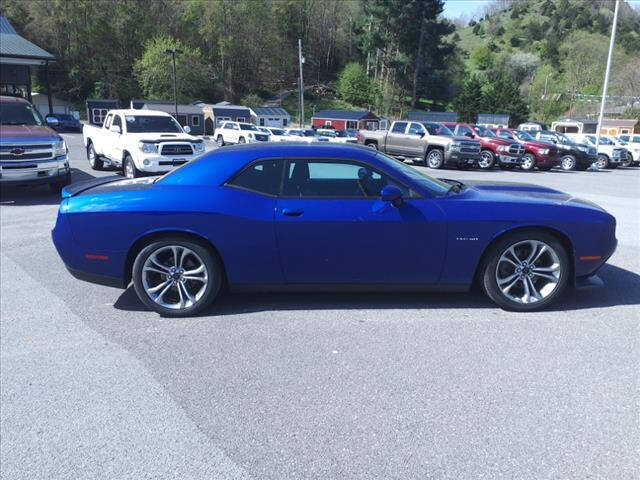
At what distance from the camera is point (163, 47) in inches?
2896

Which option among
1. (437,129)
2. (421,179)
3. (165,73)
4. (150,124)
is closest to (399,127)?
(437,129)

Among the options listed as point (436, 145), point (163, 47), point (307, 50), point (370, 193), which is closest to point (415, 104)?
point (307, 50)

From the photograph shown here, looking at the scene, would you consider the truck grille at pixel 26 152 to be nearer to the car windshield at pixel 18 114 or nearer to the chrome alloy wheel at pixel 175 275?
the car windshield at pixel 18 114

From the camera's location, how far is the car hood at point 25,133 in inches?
396

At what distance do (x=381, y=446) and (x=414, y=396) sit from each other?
57 cm

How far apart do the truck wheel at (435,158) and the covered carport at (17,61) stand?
67.1 ft

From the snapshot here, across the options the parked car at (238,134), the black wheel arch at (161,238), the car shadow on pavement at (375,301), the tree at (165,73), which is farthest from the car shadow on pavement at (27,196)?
the tree at (165,73)

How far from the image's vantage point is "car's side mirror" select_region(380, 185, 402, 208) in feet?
14.1

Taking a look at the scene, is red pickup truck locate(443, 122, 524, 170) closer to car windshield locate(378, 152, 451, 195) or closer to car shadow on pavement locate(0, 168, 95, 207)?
car shadow on pavement locate(0, 168, 95, 207)

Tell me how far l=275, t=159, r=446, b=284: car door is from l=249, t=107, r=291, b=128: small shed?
6447 centimetres

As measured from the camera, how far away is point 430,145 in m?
20.6

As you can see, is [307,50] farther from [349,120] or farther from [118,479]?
[118,479]

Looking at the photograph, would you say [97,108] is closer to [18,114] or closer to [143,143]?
[18,114]

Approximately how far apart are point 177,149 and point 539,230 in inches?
403
